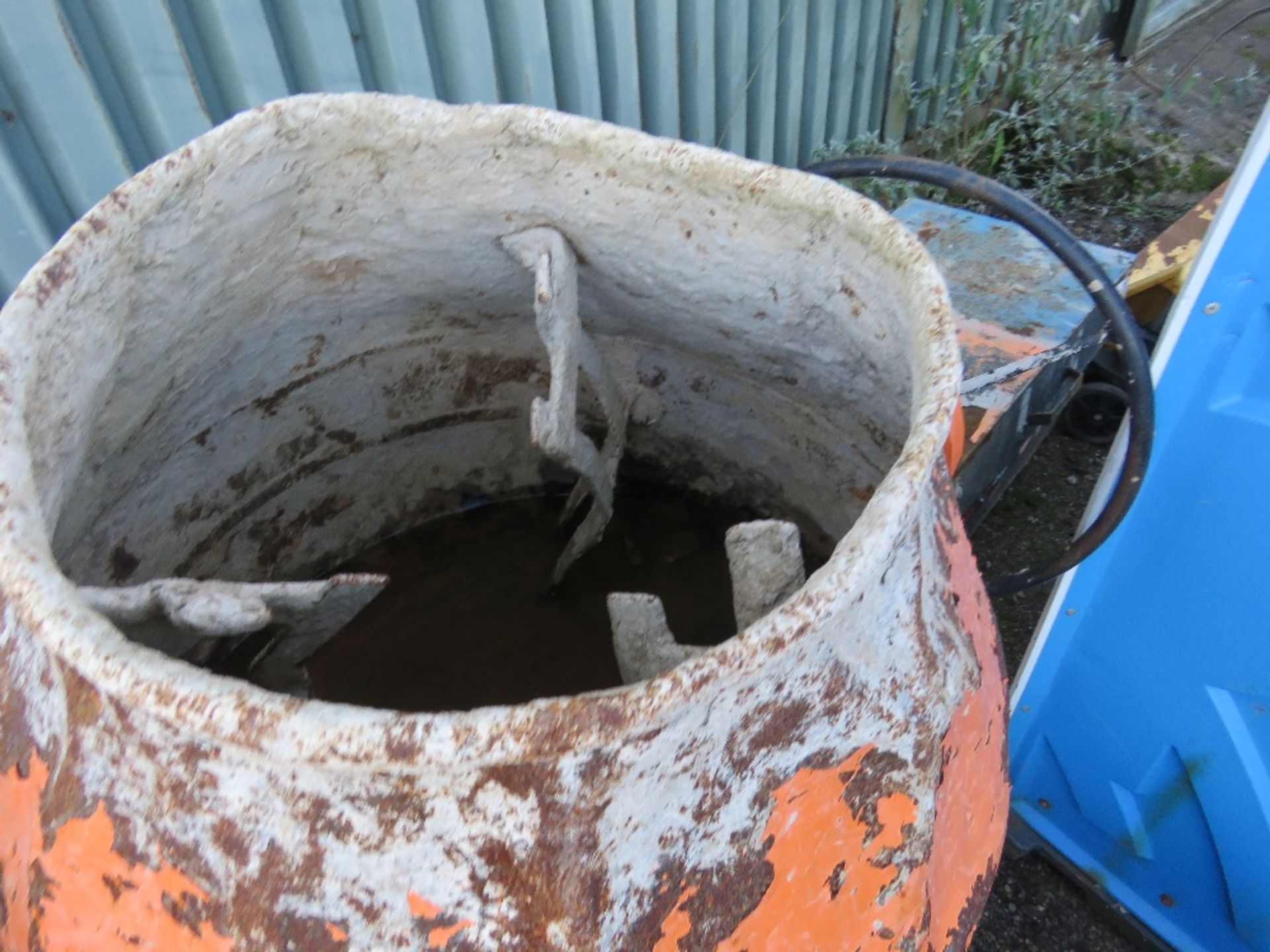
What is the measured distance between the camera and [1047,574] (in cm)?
125

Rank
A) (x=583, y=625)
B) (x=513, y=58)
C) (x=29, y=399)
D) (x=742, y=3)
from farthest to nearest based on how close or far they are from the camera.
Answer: (x=742, y=3) < (x=513, y=58) < (x=583, y=625) < (x=29, y=399)

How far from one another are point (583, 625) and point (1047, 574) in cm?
64

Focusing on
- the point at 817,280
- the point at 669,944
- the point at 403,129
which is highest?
the point at 403,129

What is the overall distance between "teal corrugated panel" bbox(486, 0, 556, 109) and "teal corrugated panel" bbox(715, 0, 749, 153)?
0.49m

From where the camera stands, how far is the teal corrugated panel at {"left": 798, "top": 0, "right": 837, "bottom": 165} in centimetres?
231

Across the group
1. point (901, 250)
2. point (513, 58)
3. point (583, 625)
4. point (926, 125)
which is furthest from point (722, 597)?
point (926, 125)

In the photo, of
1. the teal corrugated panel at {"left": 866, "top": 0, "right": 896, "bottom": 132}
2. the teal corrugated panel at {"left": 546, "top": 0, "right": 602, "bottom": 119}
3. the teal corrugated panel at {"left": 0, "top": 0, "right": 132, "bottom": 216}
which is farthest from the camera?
the teal corrugated panel at {"left": 866, "top": 0, "right": 896, "bottom": 132}

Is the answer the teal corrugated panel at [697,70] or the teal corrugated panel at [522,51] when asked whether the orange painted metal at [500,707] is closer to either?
the teal corrugated panel at [522,51]

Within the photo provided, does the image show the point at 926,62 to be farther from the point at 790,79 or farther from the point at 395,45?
the point at 395,45

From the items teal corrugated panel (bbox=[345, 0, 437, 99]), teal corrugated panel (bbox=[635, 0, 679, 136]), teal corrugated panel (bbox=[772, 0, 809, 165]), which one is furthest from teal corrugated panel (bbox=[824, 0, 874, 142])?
teal corrugated panel (bbox=[345, 0, 437, 99])

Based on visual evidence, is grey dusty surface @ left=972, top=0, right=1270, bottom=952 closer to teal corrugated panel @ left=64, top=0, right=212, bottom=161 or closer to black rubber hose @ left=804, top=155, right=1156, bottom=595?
black rubber hose @ left=804, top=155, right=1156, bottom=595

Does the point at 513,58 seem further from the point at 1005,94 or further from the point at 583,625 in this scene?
the point at 1005,94

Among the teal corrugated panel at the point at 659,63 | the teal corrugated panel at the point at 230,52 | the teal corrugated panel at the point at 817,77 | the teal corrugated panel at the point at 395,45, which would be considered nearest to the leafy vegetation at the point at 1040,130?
the teal corrugated panel at the point at 817,77

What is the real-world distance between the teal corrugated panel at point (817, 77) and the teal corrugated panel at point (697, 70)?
37cm
